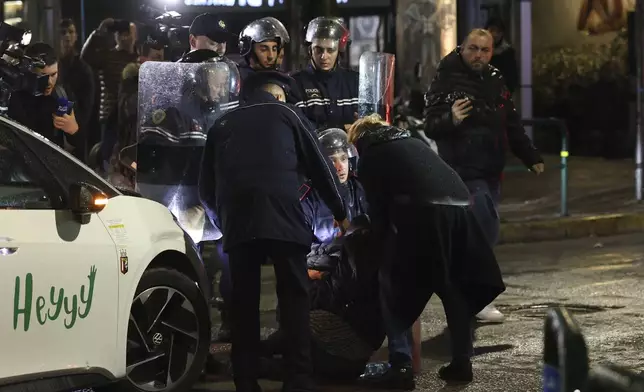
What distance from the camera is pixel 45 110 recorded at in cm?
916

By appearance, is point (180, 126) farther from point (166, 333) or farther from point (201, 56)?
point (166, 333)

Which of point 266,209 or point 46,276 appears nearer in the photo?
point 46,276

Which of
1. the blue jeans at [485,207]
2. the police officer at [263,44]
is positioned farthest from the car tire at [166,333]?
the blue jeans at [485,207]

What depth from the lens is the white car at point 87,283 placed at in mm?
5656

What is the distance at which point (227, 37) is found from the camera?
8.55m

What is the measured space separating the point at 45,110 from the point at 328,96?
1879mm

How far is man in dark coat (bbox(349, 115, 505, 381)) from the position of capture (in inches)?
278

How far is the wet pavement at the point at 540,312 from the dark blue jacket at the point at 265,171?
103cm

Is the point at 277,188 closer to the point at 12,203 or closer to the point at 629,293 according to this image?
the point at 12,203

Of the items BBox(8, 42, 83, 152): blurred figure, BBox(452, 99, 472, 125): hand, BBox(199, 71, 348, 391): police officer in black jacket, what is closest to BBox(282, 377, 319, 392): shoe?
BBox(199, 71, 348, 391): police officer in black jacket

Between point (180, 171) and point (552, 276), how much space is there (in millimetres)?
4164

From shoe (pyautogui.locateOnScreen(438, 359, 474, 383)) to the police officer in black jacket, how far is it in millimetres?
890

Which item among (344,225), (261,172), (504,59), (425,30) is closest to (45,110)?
(344,225)

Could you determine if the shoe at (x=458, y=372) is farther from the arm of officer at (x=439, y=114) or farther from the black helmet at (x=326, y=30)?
the black helmet at (x=326, y=30)
